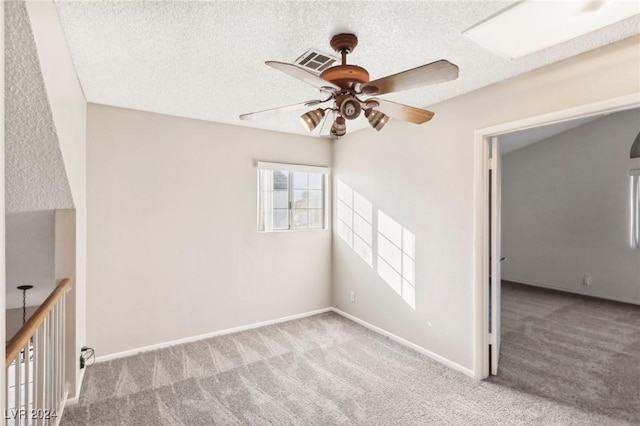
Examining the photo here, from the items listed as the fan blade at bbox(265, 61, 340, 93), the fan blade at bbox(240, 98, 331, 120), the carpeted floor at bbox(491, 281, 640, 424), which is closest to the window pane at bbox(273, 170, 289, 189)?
the fan blade at bbox(240, 98, 331, 120)

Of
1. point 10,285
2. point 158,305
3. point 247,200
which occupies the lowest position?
point 158,305

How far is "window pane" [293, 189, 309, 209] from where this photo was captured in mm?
4469

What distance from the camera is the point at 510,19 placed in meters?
1.81

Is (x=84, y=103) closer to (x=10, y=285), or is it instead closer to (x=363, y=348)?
(x=10, y=285)

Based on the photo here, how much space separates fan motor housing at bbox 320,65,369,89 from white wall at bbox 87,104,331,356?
7.87ft

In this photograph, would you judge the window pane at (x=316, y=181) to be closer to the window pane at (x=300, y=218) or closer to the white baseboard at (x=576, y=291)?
the window pane at (x=300, y=218)

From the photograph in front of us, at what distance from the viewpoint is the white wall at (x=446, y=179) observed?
7.36ft

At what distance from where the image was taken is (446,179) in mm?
3109

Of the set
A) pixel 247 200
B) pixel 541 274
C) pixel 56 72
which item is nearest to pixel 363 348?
pixel 247 200

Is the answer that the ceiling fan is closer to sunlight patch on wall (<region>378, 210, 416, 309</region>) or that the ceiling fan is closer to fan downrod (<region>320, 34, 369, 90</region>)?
fan downrod (<region>320, 34, 369, 90</region>)

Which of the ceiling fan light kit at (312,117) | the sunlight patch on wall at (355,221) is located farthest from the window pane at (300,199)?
the ceiling fan light kit at (312,117)

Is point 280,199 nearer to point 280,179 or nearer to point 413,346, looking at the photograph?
point 280,179

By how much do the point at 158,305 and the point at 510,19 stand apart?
3.79 meters

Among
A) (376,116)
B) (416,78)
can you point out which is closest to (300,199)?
(376,116)
